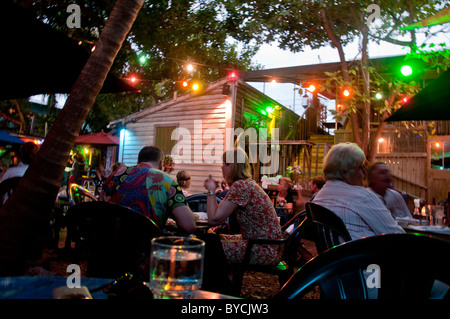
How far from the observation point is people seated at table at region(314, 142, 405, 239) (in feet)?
7.11

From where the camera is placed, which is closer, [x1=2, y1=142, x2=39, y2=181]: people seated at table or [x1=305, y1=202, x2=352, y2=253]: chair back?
[x1=305, y1=202, x2=352, y2=253]: chair back

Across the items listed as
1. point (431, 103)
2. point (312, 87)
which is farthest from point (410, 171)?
point (431, 103)

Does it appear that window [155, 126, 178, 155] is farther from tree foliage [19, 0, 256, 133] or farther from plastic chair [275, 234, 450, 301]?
plastic chair [275, 234, 450, 301]

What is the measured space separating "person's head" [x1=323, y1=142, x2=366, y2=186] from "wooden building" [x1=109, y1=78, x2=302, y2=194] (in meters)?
9.19

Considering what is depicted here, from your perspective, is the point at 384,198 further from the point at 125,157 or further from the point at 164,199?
the point at 125,157

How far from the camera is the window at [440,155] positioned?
38.4 ft

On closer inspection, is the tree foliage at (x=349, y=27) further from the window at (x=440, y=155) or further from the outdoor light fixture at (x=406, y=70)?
the window at (x=440, y=155)

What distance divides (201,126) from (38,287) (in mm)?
11860

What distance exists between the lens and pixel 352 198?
89.4 inches

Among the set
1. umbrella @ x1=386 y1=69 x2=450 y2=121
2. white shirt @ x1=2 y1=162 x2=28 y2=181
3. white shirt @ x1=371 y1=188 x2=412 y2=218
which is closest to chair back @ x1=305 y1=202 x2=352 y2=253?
white shirt @ x1=371 y1=188 x2=412 y2=218

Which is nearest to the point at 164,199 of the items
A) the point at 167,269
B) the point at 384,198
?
the point at 167,269
